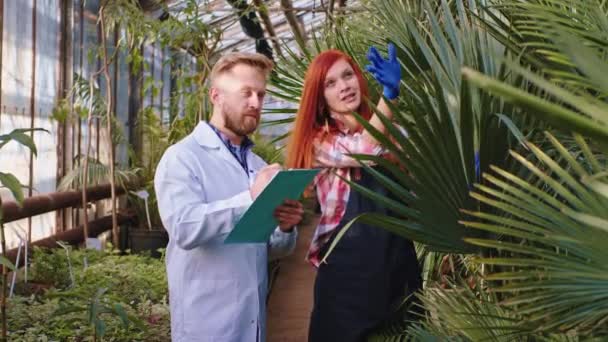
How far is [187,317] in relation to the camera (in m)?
2.24

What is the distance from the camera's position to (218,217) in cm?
213

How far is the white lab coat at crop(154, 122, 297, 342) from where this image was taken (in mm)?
2152

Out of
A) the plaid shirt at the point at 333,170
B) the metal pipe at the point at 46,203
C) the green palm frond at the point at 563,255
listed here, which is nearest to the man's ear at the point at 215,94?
the plaid shirt at the point at 333,170

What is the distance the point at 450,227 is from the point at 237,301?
741 mm

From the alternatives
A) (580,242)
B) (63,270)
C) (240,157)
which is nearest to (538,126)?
(580,242)

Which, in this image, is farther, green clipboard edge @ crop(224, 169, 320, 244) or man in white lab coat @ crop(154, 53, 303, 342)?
man in white lab coat @ crop(154, 53, 303, 342)

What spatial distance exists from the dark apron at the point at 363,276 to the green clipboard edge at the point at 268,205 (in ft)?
0.75

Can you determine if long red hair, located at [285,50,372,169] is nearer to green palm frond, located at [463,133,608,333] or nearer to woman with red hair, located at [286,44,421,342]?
woman with red hair, located at [286,44,421,342]

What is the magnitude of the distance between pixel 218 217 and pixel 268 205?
0.66 ft

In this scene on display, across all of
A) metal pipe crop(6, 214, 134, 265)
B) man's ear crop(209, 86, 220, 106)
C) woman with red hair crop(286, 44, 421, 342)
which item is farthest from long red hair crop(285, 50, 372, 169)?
metal pipe crop(6, 214, 134, 265)

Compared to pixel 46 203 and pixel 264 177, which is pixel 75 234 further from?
pixel 264 177

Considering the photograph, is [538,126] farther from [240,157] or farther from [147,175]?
[147,175]

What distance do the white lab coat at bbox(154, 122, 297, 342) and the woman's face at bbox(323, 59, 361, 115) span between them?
365 millimetres

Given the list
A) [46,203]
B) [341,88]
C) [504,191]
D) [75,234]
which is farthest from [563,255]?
[75,234]
